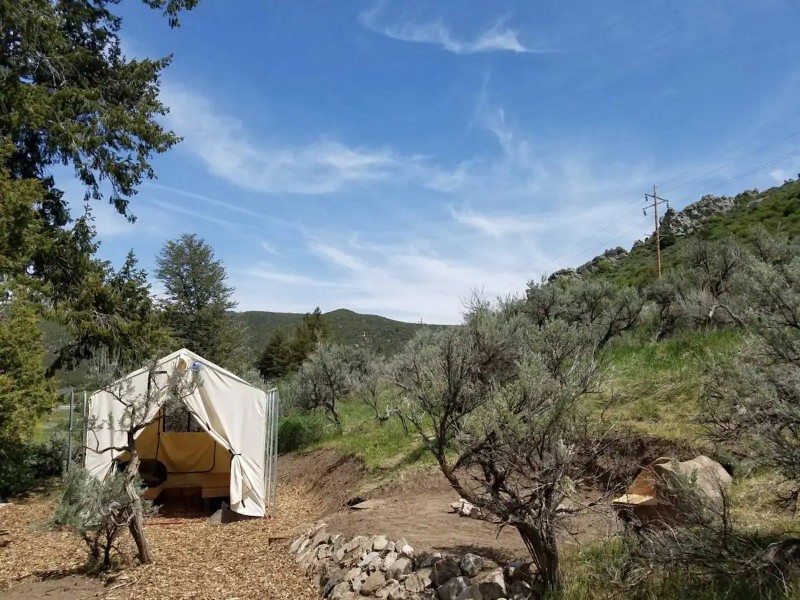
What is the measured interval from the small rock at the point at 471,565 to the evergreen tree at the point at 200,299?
944 inches

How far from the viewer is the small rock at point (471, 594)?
4.57 meters

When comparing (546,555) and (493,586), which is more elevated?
(546,555)

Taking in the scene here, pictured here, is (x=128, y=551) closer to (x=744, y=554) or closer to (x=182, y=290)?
(x=744, y=554)

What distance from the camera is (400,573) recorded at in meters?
5.48

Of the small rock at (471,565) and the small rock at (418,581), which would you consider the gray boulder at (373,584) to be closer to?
the small rock at (418,581)

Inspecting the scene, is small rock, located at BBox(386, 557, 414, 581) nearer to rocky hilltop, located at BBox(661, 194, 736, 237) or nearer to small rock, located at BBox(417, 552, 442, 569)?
small rock, located at BBox(417, 552, 442, 569)

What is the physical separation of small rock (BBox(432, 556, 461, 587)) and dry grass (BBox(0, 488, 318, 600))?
5.19 ft

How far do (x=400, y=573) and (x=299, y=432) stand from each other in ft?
42.1

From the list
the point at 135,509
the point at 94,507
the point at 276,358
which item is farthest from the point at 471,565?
the point at 276,358

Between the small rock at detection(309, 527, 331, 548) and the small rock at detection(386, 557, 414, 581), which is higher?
the small rock at detection(386, 557, 414, 581)

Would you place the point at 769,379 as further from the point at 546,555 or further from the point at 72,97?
the point at 72,97

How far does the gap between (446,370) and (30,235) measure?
861 centimetres

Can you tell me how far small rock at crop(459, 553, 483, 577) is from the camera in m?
5.00

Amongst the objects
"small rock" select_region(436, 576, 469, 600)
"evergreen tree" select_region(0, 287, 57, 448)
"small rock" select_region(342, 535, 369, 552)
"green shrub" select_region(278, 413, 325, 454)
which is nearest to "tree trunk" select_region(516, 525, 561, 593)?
"small rock" select_region(436, 576, 469, 600)
